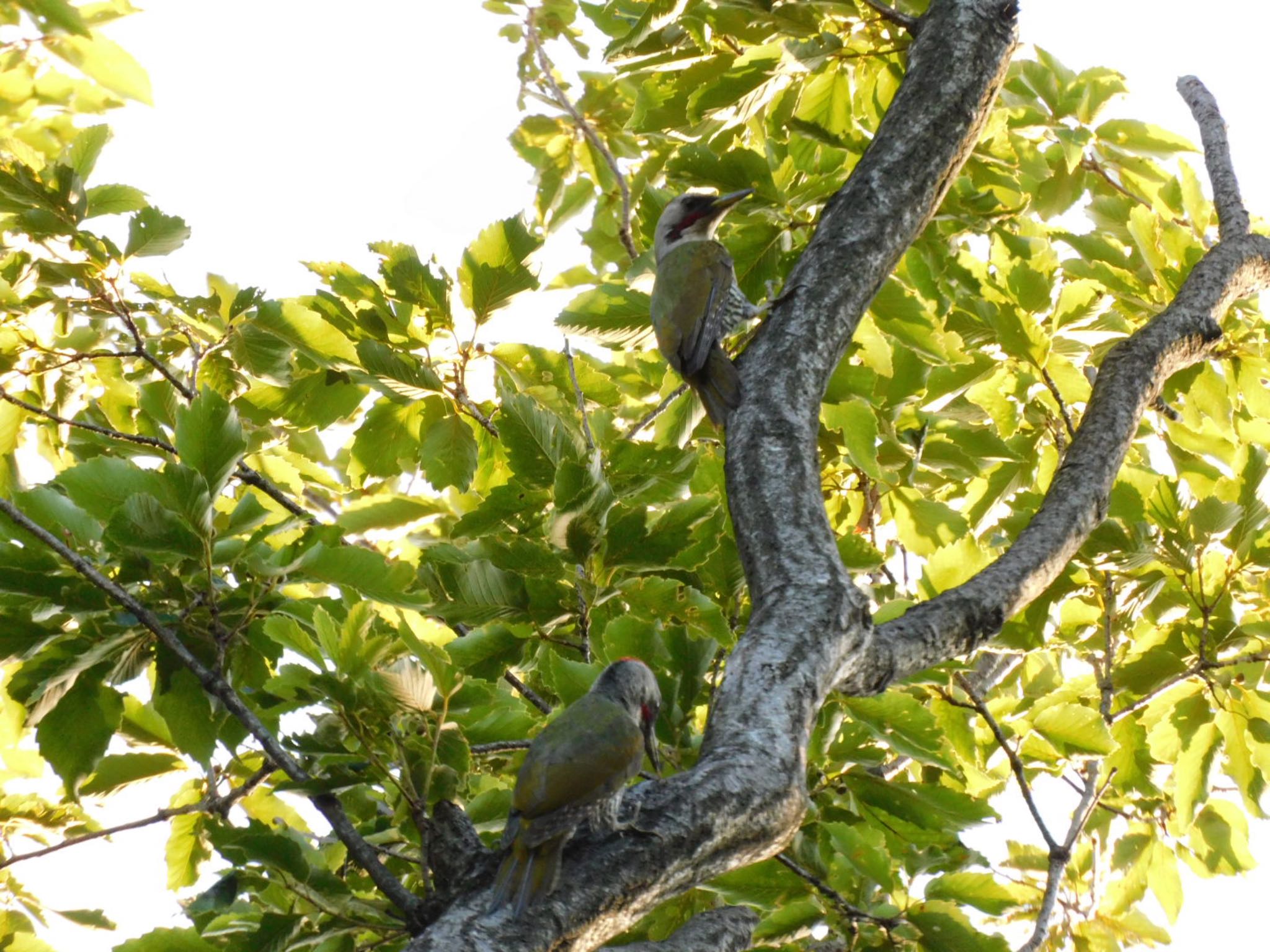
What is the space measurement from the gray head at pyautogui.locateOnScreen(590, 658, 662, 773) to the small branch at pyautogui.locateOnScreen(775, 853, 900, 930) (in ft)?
1.24

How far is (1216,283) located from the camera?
3.32 m

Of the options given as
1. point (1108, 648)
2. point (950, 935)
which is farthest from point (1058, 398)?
point (950, 935)

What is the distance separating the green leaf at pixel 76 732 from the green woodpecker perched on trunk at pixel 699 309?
1640mm

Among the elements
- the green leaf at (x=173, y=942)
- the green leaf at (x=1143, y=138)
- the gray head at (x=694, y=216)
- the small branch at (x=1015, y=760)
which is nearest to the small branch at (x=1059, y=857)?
the small branch at (x=1015, y=760)

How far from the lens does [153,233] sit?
10.4 feet

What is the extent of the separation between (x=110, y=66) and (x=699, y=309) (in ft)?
7.90

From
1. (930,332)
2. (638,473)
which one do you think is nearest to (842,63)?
(930,332)

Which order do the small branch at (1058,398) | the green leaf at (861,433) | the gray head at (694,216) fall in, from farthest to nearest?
the gray head at (694,216) < the small branch at (1058,398) < the green leaf at (861,433)

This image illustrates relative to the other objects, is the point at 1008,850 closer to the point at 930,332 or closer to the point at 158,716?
the point at 930,332

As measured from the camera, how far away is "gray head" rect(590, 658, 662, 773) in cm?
220

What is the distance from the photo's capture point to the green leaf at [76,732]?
91.4 inches

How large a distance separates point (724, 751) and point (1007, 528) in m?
1.83

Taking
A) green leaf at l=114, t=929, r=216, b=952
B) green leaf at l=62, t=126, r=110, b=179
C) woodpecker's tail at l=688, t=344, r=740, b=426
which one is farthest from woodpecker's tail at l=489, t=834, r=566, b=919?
green leaf at l=62, t=126, r=110, b=179

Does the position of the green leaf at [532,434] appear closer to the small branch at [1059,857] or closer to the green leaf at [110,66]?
the small branch at [1059,857]
